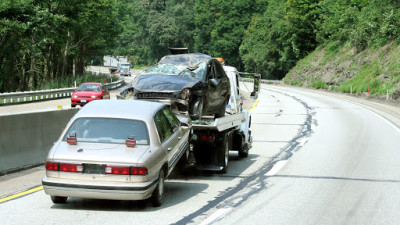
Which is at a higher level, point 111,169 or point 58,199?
point 111,169

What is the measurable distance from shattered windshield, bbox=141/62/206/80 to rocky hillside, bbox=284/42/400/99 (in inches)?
1325

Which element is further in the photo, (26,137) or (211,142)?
(26,137)

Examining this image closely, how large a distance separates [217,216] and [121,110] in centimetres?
223

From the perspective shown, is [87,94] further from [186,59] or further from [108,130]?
[108,130]

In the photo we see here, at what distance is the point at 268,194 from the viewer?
32.8 feet

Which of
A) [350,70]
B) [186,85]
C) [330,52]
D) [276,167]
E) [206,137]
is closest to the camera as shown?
[186,85]

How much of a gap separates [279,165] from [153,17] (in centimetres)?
14466

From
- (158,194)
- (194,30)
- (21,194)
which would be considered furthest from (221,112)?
(194,30)

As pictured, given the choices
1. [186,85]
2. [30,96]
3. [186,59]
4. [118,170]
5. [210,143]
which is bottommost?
[30,96]

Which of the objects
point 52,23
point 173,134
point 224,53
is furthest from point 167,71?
point 224,53

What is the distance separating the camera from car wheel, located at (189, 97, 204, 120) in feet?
37.8

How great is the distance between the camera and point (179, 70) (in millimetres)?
12289

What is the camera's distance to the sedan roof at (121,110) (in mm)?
8883

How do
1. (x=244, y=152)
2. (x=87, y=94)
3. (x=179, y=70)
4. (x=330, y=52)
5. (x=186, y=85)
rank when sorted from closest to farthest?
1. (x=186, y=85)
2. (x=179, y=70)
3. (x=244, y=152)
4. (x=87, y=94)
5. (x=330, y=52)
